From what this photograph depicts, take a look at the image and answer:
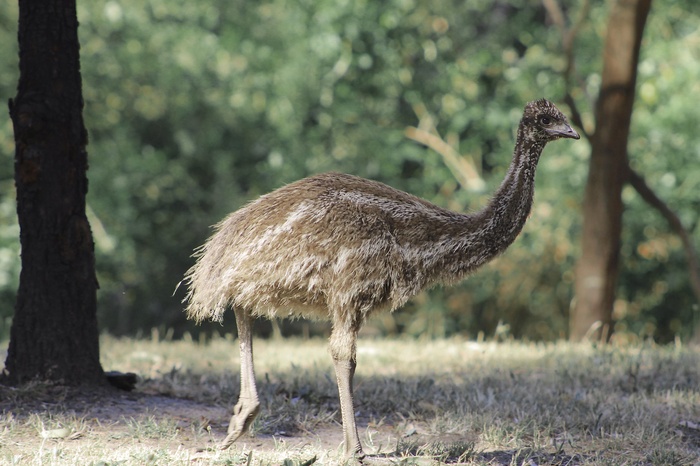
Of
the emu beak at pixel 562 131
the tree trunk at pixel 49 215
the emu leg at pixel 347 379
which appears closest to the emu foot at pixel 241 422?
the emu leg at pixel 347 379

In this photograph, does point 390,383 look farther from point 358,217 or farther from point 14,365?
point 14,365

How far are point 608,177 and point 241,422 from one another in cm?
611

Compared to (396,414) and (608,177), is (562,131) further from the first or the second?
(608,177)

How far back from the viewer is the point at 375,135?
13.5m

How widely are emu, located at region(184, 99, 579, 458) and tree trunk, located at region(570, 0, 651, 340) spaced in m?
4.72

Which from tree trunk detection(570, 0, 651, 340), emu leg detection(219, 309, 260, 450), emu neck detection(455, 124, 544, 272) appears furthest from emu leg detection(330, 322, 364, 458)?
tree trunk detection(570, 0, 651, 340)

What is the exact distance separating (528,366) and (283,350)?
7.53 feet

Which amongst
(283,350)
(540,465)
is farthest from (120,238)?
(540,465)

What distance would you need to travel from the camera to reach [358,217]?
5.01m

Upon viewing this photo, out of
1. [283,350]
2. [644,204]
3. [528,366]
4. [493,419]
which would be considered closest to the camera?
[493,419]

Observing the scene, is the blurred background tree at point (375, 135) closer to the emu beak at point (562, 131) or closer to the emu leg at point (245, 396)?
the emu beak at point (562, 131)

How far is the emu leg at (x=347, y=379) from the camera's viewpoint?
4.82 meters

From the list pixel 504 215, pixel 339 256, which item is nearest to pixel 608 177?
pixel 504 215

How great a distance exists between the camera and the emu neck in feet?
17.4
